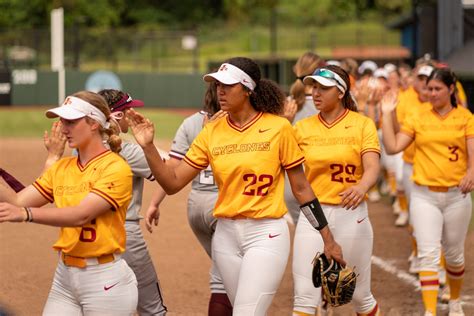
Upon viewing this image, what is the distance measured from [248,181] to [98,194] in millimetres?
1147

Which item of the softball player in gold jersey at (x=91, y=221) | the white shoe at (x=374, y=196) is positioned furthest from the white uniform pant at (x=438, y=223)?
the white shoe at (x=374, y=196)

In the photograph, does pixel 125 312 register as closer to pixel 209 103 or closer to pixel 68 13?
pixel 209 103

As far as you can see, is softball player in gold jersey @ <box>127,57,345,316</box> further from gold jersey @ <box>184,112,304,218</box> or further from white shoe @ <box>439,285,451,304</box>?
white shoe @ <box>439,285,451,304</box>

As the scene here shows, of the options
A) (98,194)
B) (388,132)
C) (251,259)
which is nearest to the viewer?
(98,194)

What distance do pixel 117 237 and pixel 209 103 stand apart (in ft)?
6.75

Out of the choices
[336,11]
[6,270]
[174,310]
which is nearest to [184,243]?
[6,270]

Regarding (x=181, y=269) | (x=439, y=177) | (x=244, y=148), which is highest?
(x=244, y=148)

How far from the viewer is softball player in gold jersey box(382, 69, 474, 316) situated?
8836 millimetres

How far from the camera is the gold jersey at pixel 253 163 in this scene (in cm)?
643

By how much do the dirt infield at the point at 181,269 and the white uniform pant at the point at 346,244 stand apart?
1729 millimetres

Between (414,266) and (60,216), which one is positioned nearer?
(60,216)

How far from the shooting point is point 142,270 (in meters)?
7.23

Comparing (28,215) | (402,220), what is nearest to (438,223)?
(28,215)

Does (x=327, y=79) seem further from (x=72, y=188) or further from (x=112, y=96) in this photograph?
(x=72, y=188)
